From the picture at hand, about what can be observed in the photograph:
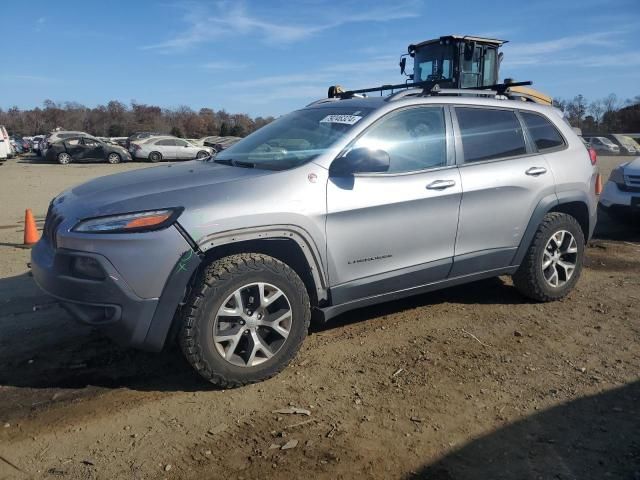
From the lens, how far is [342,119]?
4176 millimetres

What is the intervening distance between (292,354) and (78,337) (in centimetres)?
179

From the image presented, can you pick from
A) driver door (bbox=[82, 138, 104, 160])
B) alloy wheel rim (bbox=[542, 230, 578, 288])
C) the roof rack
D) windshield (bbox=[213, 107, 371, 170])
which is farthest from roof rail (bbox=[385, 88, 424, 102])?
driver door (bbox=[82, 138, 104, 160])

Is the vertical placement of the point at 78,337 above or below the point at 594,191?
below

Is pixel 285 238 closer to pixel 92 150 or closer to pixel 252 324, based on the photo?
pixel 252 324

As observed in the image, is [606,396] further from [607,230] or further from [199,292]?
[607,230]

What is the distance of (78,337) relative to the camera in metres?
4.24

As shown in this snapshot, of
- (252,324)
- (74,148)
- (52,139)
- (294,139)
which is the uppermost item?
(294,139)

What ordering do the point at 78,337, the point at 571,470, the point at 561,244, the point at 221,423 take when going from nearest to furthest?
the point at 571,470 < the point at 221,423 < the point at 78,337 < the point at 561,244

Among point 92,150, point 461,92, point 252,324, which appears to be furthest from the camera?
point 92,150

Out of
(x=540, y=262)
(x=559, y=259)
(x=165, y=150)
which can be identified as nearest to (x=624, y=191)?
(x=559, y=259)

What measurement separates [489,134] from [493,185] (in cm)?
48

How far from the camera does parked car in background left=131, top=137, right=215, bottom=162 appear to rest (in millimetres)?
32469

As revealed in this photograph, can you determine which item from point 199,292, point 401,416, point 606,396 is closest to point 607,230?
point 606,396

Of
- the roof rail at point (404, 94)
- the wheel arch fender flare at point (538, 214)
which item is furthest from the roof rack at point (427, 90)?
the wheel arch fender flare at point (538, 214)
